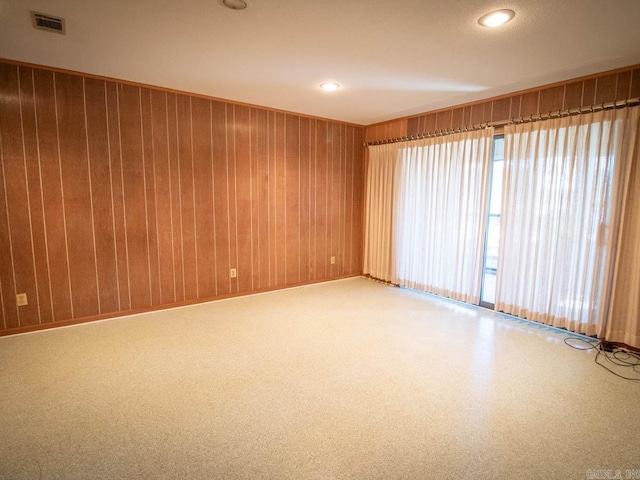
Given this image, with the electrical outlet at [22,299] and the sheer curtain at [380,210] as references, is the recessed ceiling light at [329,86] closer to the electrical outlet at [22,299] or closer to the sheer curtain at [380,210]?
the sheer curtain at [380,210]

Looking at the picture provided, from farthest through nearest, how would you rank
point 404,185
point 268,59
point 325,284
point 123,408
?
point 325,284
point 404,185
point 268,59
point 123,408

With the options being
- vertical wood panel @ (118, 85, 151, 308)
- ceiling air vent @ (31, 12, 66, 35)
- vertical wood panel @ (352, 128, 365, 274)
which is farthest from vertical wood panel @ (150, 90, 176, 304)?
vertical wood panel @ (352, 128, 365, 274)

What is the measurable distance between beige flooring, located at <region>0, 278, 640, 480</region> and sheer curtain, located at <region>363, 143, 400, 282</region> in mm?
1841

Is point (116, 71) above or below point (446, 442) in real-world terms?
above

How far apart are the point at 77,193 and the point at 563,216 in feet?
15.7

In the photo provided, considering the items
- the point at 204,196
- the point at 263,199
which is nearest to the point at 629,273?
the point at 263,199

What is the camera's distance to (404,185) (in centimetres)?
493

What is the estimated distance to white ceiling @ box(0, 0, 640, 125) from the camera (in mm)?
2139

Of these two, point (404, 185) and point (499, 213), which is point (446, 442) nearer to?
point (499, 213)

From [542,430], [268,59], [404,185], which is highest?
[268,59]

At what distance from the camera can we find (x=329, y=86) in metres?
3.62

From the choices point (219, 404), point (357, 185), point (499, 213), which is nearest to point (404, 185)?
point (357, 185)

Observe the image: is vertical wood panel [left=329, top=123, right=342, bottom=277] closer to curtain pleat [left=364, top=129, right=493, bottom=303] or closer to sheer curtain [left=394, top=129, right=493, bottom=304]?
curtain pleat [left=364, top=129, right=493, bottom=303]

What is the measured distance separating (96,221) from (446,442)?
364cm
